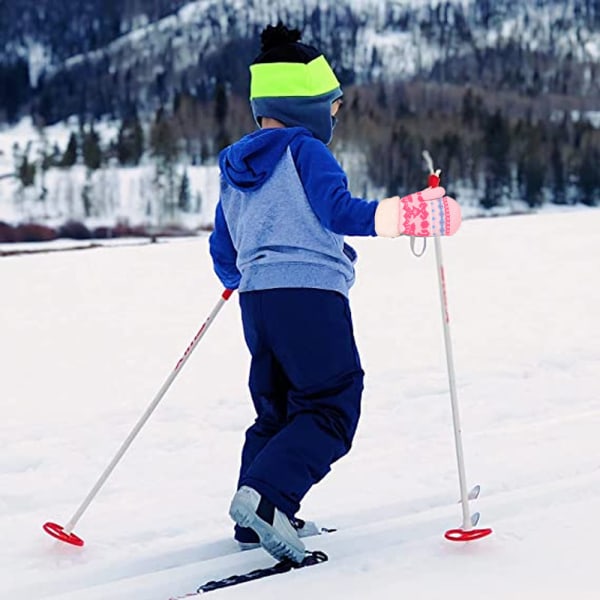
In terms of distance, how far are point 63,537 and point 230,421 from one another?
6.88 feet

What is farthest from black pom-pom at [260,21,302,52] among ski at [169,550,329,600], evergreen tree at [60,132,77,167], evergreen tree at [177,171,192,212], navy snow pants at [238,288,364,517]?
evergreen tree at [60,132,77,167]

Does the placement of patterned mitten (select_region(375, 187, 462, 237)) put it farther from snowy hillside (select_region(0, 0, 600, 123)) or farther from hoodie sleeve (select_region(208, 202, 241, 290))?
snowy hillside (select_region(0, 0, 600, 123))

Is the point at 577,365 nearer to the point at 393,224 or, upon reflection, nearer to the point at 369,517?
the point at 369,517

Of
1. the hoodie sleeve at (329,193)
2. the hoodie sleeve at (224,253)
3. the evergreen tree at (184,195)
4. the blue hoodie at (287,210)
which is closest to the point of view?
the hoodie sleeve at (329,193)

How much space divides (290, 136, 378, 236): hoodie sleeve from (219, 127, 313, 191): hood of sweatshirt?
0.03 metres

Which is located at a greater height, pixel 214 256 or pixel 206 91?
pixel 206 91

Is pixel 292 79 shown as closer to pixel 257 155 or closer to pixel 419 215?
pixel 257 155

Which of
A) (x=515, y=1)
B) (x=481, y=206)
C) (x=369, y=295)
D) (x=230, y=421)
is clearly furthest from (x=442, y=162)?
(x=230, y=421)

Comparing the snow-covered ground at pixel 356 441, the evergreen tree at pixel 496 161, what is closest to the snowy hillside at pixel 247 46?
the evergreen tree at pixel 496 161

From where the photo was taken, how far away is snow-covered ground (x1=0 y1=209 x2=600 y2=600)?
2.60m

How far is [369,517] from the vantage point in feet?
10.6

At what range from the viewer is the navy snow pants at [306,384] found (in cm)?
254

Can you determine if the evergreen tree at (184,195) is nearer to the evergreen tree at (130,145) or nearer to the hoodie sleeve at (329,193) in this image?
the evergreen tree at (130,145)

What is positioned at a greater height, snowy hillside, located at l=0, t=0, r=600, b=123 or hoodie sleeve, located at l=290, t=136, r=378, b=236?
snowy hillside, located at l=0, t=0, r=600, b=123
